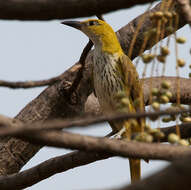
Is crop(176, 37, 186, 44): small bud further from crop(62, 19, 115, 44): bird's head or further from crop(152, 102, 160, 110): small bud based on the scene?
crop(62, 19, 115, 44): bird's head

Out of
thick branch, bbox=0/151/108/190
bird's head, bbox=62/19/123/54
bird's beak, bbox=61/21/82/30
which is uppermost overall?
bird's beak, bbox=61/21/82/30

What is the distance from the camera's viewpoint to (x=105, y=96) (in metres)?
3.85

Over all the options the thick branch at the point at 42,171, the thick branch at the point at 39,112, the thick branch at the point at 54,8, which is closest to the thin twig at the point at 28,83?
the thick branch at the point at 54,8

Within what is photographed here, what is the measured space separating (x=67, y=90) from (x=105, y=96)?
21.4 inches

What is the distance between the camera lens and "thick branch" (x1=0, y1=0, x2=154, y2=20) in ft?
5.31

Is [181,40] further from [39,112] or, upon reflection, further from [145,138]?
[39,112]

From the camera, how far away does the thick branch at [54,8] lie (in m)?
1.62

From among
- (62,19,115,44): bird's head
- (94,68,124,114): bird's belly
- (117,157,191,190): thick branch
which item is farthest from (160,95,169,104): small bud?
(62,19,115,44): bird's head

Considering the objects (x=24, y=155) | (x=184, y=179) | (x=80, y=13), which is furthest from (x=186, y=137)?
(x=184, y=179)

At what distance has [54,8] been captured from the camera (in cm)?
164

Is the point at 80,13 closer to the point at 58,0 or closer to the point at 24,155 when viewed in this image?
the point at 58,0

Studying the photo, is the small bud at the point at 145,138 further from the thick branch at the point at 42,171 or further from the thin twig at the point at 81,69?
the thin twig at the point at 81,69

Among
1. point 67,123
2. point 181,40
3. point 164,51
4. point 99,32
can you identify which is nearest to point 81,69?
point 181,40

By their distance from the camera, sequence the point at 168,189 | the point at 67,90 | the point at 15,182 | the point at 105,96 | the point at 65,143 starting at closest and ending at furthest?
the point at 168,189 < the point at 65,143 < the point at 15,182 < the point at 67,90 < the point at 105,96
